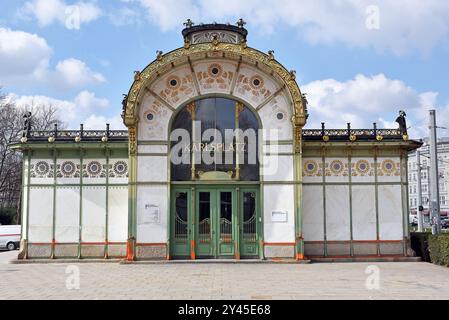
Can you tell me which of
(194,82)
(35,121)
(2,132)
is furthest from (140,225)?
(35,121)

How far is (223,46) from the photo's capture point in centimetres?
2133

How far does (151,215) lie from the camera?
69.6 feet

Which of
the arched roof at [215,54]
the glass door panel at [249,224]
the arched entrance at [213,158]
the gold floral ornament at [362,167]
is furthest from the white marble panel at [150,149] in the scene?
the gold floral ornament at [362,167]

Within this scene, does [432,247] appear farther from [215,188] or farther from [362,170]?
[215,188]

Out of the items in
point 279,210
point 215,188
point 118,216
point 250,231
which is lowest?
point 250,231

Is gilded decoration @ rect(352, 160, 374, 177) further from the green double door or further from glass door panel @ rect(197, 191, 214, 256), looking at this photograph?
glass door panel @ rect(197, 191, 214, 256)

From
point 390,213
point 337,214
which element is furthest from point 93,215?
point 390,213

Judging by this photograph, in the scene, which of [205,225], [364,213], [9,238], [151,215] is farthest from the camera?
[9,238]

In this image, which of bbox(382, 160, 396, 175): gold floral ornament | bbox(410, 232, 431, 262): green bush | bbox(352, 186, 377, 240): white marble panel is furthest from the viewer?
bbox(382, 160, 396, 175): gold floral ornament

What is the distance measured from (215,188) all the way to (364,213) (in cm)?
Result: 623

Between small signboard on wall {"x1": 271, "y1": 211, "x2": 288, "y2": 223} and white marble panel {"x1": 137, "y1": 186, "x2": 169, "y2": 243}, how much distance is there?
4.13 metres

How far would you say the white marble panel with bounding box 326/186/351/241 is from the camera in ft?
73.0

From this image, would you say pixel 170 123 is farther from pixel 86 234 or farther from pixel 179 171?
pixel 86 234

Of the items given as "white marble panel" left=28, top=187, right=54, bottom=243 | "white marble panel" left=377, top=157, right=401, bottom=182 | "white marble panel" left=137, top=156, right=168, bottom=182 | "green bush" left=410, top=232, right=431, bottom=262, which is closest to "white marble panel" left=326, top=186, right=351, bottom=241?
"white marble panel" left=377, top=157, right=401, bottom=182
